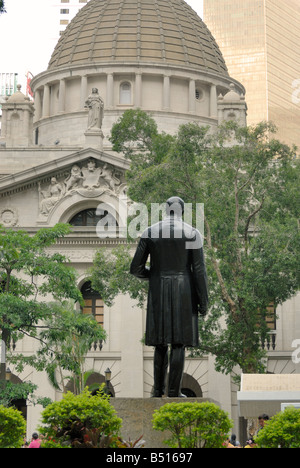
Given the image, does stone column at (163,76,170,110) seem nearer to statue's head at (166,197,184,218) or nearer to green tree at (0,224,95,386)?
green tree at (0,224,95,386)

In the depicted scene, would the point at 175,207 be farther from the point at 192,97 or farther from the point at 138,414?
the point at 192,97

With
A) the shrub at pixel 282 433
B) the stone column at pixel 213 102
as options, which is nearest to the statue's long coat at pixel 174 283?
the shrub at pixel 282 433

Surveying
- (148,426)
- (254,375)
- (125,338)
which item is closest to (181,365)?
(148,426)

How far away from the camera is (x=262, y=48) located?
109m

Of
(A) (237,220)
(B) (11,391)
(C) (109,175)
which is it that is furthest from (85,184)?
(B) (11,391)

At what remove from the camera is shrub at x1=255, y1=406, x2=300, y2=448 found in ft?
34.1

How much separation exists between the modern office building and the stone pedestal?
318 feet

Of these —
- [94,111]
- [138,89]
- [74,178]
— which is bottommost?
[74,178]

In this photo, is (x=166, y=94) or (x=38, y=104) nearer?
(x=166, y=94)

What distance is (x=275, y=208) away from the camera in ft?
103

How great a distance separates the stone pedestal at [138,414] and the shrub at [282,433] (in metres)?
1.31

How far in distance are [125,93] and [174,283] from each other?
50983mm
